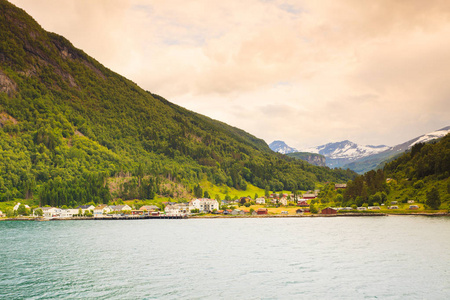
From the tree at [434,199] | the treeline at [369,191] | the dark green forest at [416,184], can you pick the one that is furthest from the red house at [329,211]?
the tree at [434,199]

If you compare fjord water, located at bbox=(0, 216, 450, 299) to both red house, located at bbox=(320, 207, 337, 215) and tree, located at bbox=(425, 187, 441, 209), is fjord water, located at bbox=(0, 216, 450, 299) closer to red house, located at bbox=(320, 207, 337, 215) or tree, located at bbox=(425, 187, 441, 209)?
tree, located at bbox=(425, 187, 441, 209)

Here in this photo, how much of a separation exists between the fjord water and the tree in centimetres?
6684

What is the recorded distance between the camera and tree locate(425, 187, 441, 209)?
14350cm

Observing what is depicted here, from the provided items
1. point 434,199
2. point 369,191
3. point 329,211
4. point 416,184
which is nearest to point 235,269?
point 434,199

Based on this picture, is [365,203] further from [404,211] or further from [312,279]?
[312,279]

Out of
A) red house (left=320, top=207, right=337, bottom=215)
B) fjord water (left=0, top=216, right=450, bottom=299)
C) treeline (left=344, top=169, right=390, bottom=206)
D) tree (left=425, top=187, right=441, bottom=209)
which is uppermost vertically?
treeline (left=344, top=169, right=390, bottom=206)

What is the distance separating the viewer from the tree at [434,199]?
14350 centimetres

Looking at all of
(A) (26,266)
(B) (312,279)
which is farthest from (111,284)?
(B) (312,279)

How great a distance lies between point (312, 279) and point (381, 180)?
144 meters

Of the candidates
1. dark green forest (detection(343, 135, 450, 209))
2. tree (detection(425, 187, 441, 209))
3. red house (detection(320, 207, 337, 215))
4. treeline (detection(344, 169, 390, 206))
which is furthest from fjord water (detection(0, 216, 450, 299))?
red house (detection(320, 207, 337, 215))

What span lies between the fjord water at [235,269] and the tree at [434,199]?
6684cm

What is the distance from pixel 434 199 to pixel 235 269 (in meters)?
118

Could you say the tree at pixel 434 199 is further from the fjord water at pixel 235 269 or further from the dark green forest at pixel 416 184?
the fjord water at pixel 235 269

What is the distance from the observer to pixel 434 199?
143m
